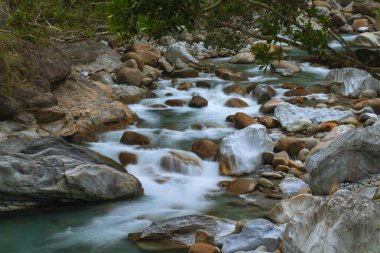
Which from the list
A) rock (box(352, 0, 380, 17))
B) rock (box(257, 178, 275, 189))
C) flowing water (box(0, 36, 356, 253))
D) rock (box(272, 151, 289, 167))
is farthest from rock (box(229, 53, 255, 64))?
rock (box(352, 0, 380, 17))

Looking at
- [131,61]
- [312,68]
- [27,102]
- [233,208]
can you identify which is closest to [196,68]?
[131,61]

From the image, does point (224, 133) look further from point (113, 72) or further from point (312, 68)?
point (312, 68)

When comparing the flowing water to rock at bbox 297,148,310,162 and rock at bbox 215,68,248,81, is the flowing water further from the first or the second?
rock at bbox 215,68,248,81

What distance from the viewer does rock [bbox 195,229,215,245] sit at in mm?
5781

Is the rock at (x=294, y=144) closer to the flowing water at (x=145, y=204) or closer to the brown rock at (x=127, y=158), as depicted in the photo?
the flowing water at (x=145, y=204)

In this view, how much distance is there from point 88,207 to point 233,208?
6.31ft

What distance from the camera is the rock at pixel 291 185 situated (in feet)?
24.7

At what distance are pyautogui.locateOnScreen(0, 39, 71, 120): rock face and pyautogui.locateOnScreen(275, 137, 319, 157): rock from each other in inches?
162

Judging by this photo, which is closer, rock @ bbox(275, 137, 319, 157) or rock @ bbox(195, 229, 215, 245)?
rock @ bbox(195, 229, 215, 245)

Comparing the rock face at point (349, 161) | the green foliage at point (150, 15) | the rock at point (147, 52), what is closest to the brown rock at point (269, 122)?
the rock face at point (349, 161)

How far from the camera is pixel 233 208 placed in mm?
7117

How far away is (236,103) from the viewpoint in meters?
12.1

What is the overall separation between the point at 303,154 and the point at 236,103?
11.6ft

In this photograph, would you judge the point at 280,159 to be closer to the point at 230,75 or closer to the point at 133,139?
the point at 133,139
